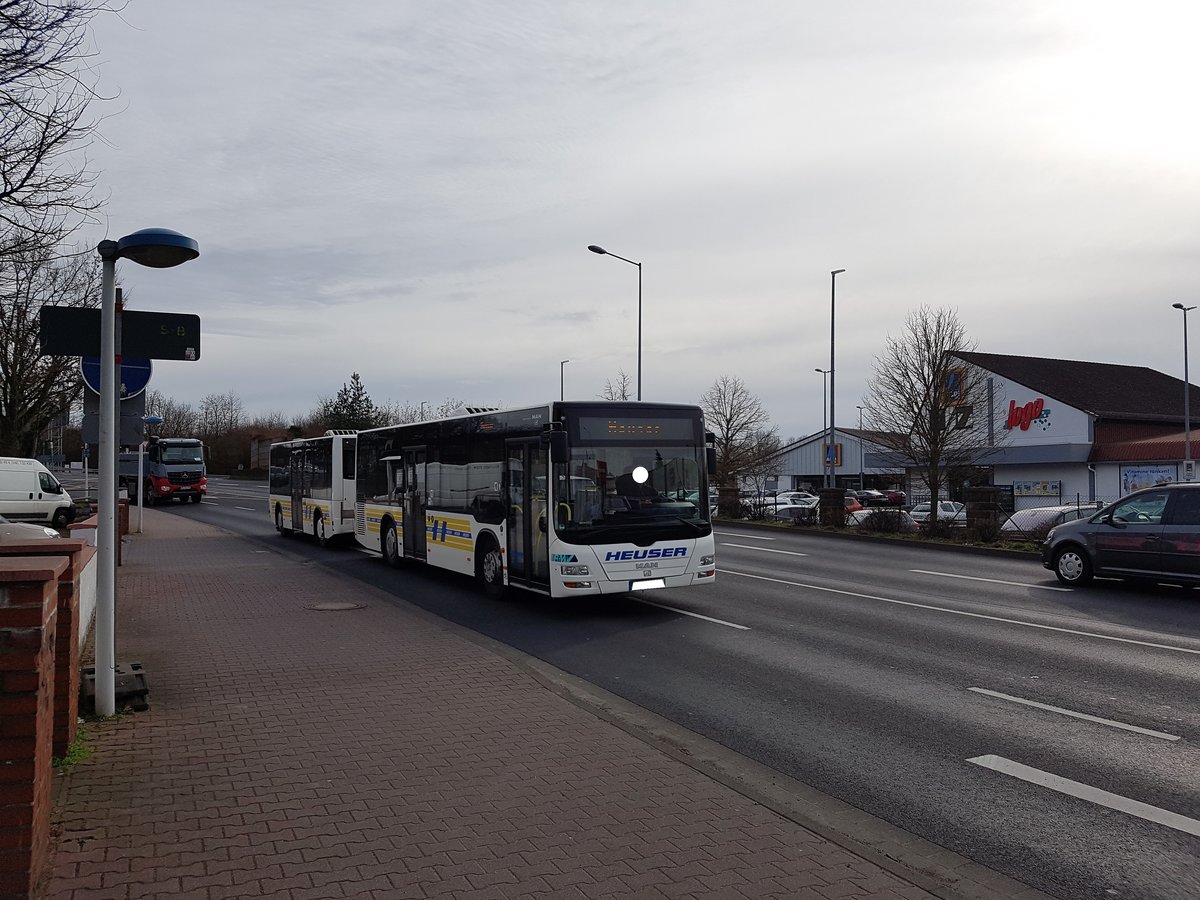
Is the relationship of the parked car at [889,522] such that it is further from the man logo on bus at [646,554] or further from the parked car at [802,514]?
the man logo on bus at [646,554]

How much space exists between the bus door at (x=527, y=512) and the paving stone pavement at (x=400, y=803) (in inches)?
142

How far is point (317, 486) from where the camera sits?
2488cm

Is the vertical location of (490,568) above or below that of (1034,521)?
below

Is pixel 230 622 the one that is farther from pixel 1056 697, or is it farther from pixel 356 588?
pixel 1056 697

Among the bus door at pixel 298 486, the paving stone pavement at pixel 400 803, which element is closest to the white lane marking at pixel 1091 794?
the paving stone pavement at pixel 400 803

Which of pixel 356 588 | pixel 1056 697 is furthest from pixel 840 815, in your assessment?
pixel 356 588

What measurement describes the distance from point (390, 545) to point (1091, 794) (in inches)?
601

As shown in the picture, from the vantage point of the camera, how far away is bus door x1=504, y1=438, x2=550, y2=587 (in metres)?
13.0

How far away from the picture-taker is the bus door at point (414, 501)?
17.5 m

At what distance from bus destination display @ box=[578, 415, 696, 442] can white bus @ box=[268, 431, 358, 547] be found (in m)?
11.6

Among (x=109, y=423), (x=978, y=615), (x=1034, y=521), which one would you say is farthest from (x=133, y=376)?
(x=1034, y=521)

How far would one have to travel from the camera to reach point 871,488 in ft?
243

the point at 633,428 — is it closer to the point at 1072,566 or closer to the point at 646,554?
the point at 646,554

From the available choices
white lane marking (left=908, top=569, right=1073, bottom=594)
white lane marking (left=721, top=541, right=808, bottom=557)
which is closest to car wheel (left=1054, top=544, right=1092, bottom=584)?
white lane marking (left=908, top=569, right=1073, bottom=594)
